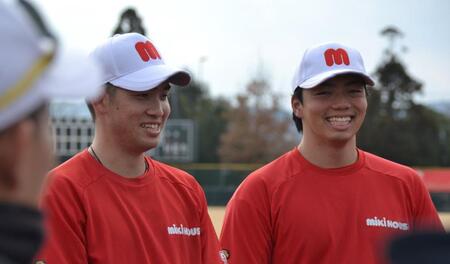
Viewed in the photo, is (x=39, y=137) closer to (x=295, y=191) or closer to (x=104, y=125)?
(x=104, y=125)

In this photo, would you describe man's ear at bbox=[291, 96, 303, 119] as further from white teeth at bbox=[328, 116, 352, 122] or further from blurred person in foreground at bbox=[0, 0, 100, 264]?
blurred person in foreground at bbox=[0, 0, 100, 264]

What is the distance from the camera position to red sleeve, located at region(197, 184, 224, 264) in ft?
13.5

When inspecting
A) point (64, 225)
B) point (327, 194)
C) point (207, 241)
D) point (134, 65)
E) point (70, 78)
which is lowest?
point (207, 241)

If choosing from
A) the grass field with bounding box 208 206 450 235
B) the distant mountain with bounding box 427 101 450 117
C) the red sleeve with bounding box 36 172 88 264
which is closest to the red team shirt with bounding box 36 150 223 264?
the red sleeve with bounding box 36 172 88 264

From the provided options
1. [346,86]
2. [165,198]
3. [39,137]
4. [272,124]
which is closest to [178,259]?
[165,198]

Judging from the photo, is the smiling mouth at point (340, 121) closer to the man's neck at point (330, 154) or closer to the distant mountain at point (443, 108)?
the man's neck at point (330, 154)

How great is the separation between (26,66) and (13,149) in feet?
0.51

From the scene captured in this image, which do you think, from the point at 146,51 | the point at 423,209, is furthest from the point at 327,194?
the point at 146,51

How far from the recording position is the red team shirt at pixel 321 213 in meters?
4.12

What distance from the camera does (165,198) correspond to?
404cm

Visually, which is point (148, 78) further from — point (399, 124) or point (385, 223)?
point (399, 124)

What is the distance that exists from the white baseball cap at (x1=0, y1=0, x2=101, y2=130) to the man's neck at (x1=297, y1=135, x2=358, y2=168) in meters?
2.82

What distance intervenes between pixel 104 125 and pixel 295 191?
0.99 metres

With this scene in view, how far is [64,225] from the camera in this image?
3600 millimetres
